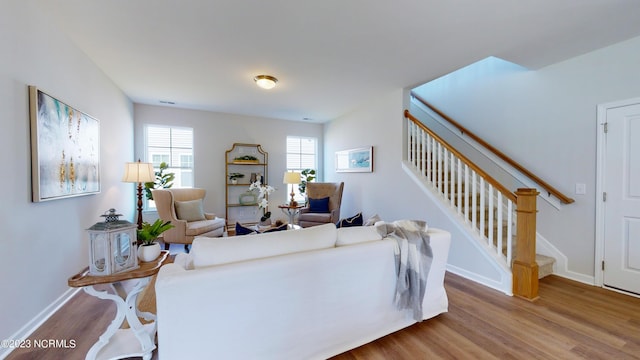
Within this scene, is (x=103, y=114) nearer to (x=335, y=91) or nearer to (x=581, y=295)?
(x=335, y=91)

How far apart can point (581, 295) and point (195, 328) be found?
3.48 metres

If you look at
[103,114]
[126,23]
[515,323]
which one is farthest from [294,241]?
[103,114]

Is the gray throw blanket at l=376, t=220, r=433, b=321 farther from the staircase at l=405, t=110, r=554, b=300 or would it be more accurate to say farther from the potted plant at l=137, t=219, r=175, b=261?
the potted plant at l=137, t=219, r=175, b=261

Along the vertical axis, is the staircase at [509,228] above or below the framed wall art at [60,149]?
below

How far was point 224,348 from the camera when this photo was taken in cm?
141

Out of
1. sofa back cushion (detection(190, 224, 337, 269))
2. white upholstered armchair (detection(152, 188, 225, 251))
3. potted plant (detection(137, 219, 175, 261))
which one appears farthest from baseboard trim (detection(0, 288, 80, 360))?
sofa back cushion (detection(190, 224, 337, 269))

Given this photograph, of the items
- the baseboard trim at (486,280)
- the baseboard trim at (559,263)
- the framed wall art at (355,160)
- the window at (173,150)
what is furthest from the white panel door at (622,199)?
the window at (173,150)

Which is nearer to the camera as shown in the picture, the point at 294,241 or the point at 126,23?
the point at 294,241

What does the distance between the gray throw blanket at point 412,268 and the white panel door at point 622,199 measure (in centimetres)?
232

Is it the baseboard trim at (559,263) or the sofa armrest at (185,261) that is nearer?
the sofa armrest at (185,261)

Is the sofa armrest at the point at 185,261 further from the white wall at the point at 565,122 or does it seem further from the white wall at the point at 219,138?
the white wall at the point at 565,122

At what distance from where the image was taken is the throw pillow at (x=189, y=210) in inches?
161

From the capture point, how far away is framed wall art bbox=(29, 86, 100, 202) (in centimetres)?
199

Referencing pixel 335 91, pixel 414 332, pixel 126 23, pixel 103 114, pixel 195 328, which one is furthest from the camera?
pixel 335 91
